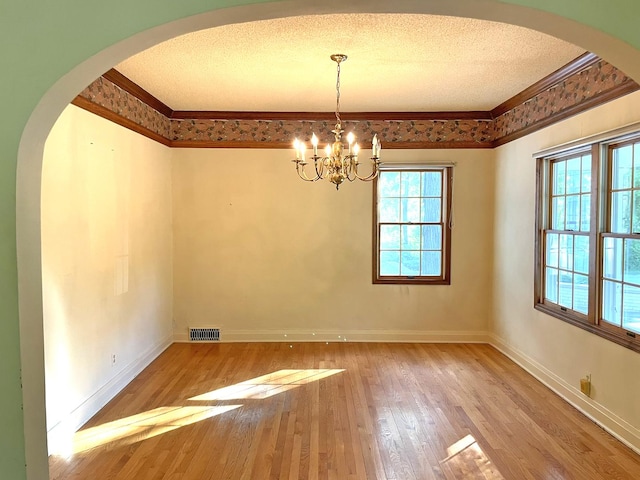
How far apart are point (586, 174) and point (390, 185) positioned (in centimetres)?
236

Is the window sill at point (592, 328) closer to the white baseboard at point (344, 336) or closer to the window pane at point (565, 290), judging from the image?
the window pane at point (565, 290)

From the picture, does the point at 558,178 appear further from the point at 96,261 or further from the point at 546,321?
the point at 96,261

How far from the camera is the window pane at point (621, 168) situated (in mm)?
3225

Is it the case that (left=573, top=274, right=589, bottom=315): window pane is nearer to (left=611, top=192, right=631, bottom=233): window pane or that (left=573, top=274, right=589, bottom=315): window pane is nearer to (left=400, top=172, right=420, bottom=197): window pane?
(left=611, top=192, right=631, bottom=233): window pane

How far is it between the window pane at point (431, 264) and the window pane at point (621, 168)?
2.53 m

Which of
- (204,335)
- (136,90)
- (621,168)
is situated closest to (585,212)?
(621,168)

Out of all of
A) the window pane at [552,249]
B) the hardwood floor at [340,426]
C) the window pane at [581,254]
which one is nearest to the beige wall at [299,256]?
the hardwood floor at [340,426]

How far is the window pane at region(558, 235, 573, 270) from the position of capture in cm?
399

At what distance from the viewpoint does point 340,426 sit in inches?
132

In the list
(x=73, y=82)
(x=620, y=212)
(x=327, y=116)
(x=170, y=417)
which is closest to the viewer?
(x=73, y=82)

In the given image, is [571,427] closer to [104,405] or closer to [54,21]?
[104,405]

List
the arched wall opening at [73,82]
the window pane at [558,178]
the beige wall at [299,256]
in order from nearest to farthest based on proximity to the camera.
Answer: the arched wall opening at [73,82], the window pane at [558,178], the beige wall at [299,256]

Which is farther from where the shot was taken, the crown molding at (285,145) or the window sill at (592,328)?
the crown molding at (285,145)

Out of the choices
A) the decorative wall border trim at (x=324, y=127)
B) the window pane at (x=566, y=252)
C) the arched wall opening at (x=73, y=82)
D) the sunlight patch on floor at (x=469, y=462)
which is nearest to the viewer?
the arched wall opening at (x=73, y=82)
